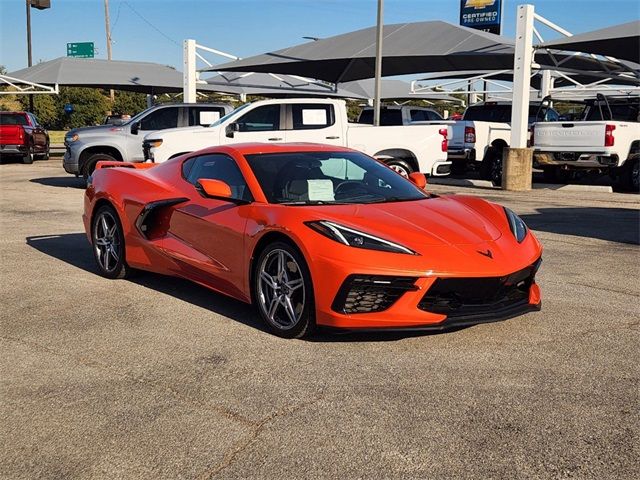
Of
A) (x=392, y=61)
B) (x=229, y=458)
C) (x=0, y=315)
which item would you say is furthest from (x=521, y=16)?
(x=229, y=458)

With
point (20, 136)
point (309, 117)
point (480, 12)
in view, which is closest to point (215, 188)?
point (309, 117)

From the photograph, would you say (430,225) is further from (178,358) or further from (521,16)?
(521,16)

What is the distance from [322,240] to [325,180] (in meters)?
1.08

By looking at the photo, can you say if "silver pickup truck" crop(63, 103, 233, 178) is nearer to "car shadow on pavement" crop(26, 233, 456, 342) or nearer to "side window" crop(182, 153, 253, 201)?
"car shadow on pavement" crop(26, 233, 456, 342)

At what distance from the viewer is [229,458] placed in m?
3.13

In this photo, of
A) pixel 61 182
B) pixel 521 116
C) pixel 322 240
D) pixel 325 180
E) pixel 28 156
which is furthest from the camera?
pixel 28 156

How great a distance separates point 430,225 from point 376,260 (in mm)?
639

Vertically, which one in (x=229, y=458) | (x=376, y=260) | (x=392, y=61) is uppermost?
(x=392, y=61)

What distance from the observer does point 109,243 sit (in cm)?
679

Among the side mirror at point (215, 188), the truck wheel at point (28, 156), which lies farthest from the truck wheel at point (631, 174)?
the truck wheel at point (28, 156)

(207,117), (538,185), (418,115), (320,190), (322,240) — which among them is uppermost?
(418,115)

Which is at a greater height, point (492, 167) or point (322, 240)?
point (492, 167)

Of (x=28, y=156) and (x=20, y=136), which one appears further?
(x=28, y=156)

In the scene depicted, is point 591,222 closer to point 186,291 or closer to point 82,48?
point 186,291
